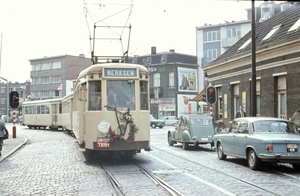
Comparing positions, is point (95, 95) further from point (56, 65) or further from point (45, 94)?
point (45, 94)

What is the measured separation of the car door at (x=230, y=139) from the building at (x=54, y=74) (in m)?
75.2

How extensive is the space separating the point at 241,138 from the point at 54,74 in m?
83.2

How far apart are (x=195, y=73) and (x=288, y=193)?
59.9 m

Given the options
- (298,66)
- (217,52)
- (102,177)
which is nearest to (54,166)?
(102,177)

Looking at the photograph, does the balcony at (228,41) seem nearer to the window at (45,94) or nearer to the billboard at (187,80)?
the billboard at (187,80)

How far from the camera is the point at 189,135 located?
63.2 ft

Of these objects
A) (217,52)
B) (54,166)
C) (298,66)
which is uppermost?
(217,52)

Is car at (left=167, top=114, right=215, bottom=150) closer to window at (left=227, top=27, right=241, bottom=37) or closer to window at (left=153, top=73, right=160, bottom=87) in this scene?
window at (left=153, top=73, right=160, bottom=87)

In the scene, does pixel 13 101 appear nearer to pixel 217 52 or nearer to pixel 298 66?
pixel 298 66

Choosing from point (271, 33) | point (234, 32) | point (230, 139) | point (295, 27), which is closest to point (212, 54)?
point (234, 32)

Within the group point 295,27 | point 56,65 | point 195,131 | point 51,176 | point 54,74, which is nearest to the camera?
point 51,176

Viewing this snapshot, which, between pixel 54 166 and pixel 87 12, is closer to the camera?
pixel 54 166

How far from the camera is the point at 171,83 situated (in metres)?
65.0

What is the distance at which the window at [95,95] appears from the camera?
13695mm
